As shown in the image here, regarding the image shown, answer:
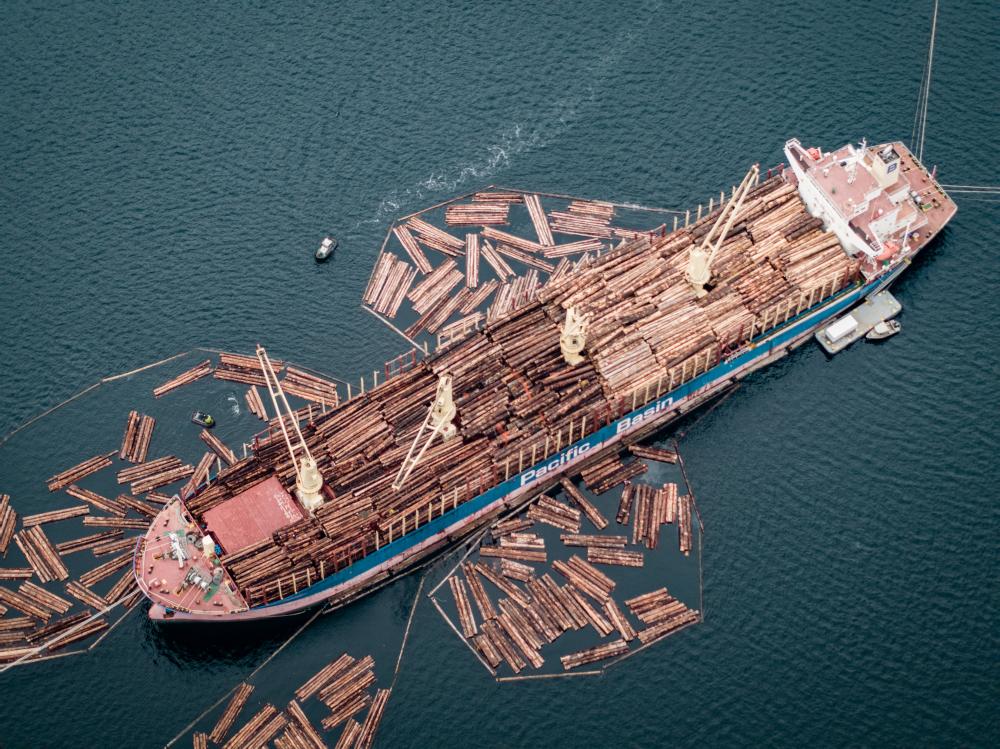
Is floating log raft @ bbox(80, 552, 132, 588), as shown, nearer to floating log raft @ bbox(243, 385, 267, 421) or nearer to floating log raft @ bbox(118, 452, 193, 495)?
floating log raft @ bbox(118, 452, 193, 495)

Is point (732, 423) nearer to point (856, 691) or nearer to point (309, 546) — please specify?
point (856, 691)

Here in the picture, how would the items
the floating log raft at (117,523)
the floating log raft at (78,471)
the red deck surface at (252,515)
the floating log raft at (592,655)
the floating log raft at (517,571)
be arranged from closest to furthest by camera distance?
the floating log raft at (592,655) < the red deck surface at (252,515) < the floating log raft at (517,571) < the floating log raft at (117,523) < the floating log raft at (78,471)

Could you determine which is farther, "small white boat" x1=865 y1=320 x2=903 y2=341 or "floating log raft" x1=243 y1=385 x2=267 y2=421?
"small white boat" x1=865 y1=320 x2=903 y2=341

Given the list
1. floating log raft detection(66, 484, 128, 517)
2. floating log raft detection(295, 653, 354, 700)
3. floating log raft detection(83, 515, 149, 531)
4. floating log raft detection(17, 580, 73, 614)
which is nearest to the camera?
floating log raft detection(295, 653, 354, 700)

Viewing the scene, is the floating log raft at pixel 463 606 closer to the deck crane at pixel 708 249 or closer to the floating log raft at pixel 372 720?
the floating log raft at pixel 372 720

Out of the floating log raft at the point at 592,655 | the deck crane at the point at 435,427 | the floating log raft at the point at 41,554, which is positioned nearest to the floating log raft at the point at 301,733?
the deck crane at the point at 435,427

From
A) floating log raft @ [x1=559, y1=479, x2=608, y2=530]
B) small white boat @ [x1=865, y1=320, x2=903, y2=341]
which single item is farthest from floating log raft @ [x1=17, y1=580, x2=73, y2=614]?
small white boat @ [x1=865, y1=320, x2=903, y2=341]

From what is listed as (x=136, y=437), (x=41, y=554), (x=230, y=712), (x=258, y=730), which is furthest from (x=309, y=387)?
(x=258, y=730)
